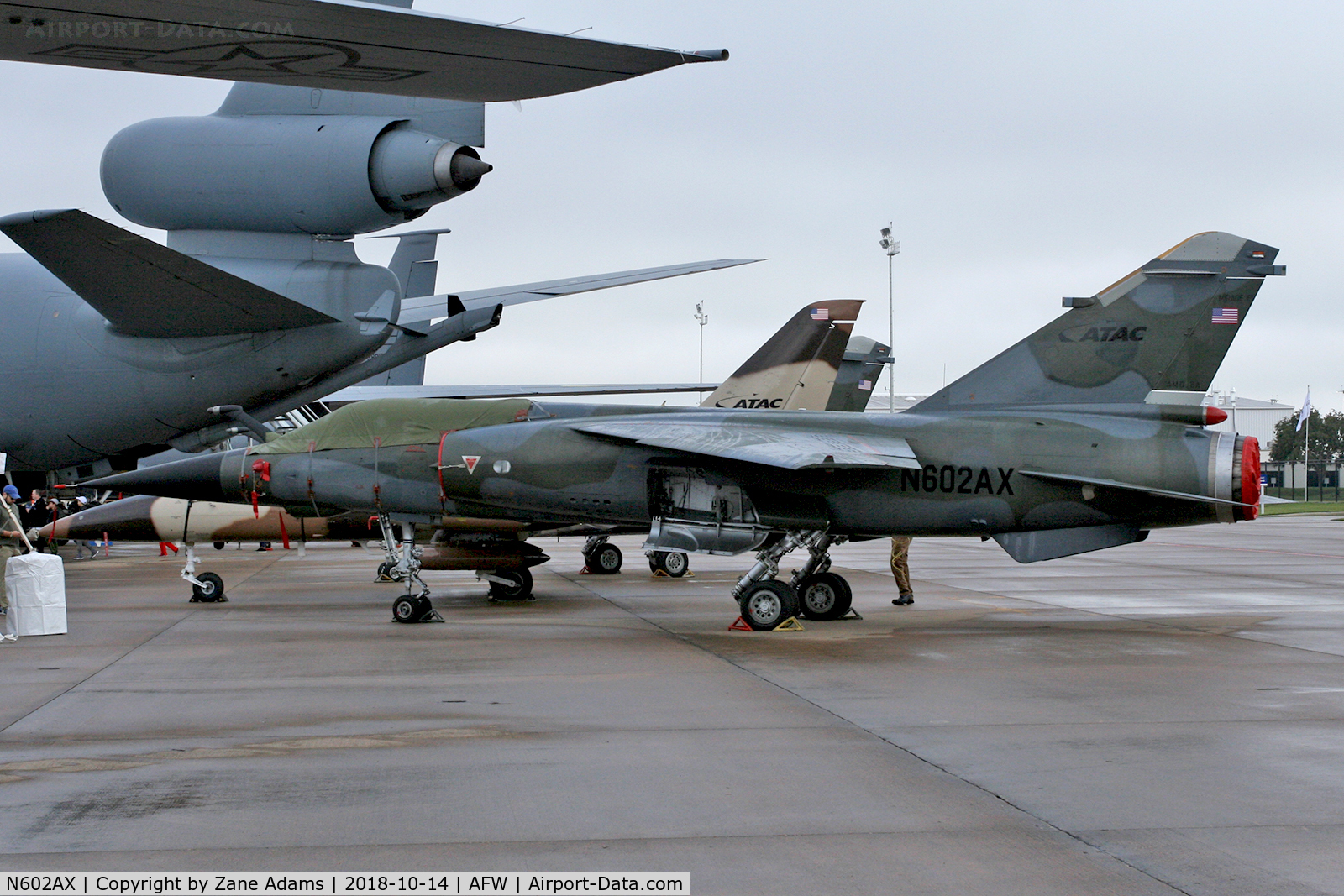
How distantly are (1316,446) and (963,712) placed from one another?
339ft

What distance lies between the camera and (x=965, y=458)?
1256 centimetres

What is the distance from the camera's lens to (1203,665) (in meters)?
9.87

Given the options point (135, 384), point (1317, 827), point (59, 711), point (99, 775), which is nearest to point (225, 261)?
point (135, 384)

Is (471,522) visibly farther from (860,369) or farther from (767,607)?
(860,369)

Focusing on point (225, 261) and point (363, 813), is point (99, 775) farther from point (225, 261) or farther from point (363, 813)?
point (225, 261)

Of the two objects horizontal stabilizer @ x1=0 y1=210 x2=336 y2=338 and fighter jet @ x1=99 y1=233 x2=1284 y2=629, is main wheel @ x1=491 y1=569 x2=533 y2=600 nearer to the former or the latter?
fighter jet @ x1=99 y1=233 x2=1284 y2=629

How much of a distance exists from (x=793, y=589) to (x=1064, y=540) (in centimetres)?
291

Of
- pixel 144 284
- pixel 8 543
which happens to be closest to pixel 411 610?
pixel 8 543

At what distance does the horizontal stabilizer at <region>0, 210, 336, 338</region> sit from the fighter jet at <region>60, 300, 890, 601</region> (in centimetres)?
322

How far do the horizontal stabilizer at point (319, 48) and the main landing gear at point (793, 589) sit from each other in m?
7.21

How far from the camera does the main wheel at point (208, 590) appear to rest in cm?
1634

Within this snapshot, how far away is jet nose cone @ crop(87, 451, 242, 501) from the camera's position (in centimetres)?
1451

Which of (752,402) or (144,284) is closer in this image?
(144,284)

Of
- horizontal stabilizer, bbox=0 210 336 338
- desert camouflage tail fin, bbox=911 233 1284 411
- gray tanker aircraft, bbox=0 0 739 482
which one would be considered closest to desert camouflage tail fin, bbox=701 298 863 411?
gray tanker aircraft, bbox=0 0 739 482
